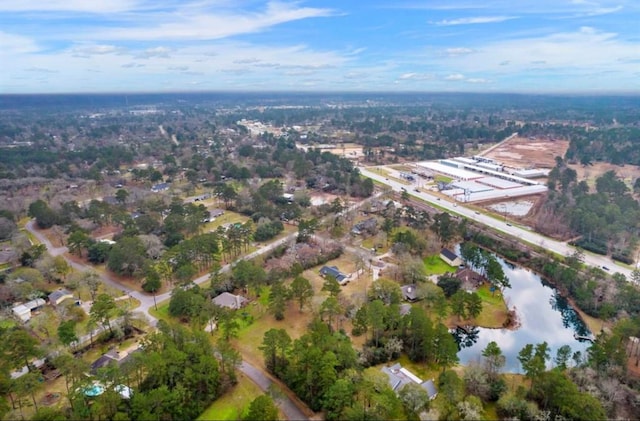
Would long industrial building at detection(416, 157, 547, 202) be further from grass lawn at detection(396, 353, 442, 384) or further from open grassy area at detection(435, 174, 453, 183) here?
grass lawn at detection(396, 353, 442, 384)

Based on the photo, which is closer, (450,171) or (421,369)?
(421,369)

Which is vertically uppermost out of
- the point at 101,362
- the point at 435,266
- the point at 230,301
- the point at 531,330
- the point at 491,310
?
the point at 230,301

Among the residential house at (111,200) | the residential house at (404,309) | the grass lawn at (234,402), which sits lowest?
the grass lawn at (234,402)

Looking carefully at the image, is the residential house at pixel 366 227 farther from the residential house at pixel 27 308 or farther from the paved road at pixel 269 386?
the residential house at pixel 27 308

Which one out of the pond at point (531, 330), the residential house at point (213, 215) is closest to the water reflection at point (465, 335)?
the pond at point (531, 330)

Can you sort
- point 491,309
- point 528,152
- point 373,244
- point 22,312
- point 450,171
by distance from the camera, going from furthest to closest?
point 528,152, point 450,171, point 373,244, point 491,309, point 22,312

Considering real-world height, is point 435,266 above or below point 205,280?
above

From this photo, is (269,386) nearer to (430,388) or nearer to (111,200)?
(430,388)

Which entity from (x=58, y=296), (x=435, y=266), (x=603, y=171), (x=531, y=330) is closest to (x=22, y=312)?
(x=58, y=296)
